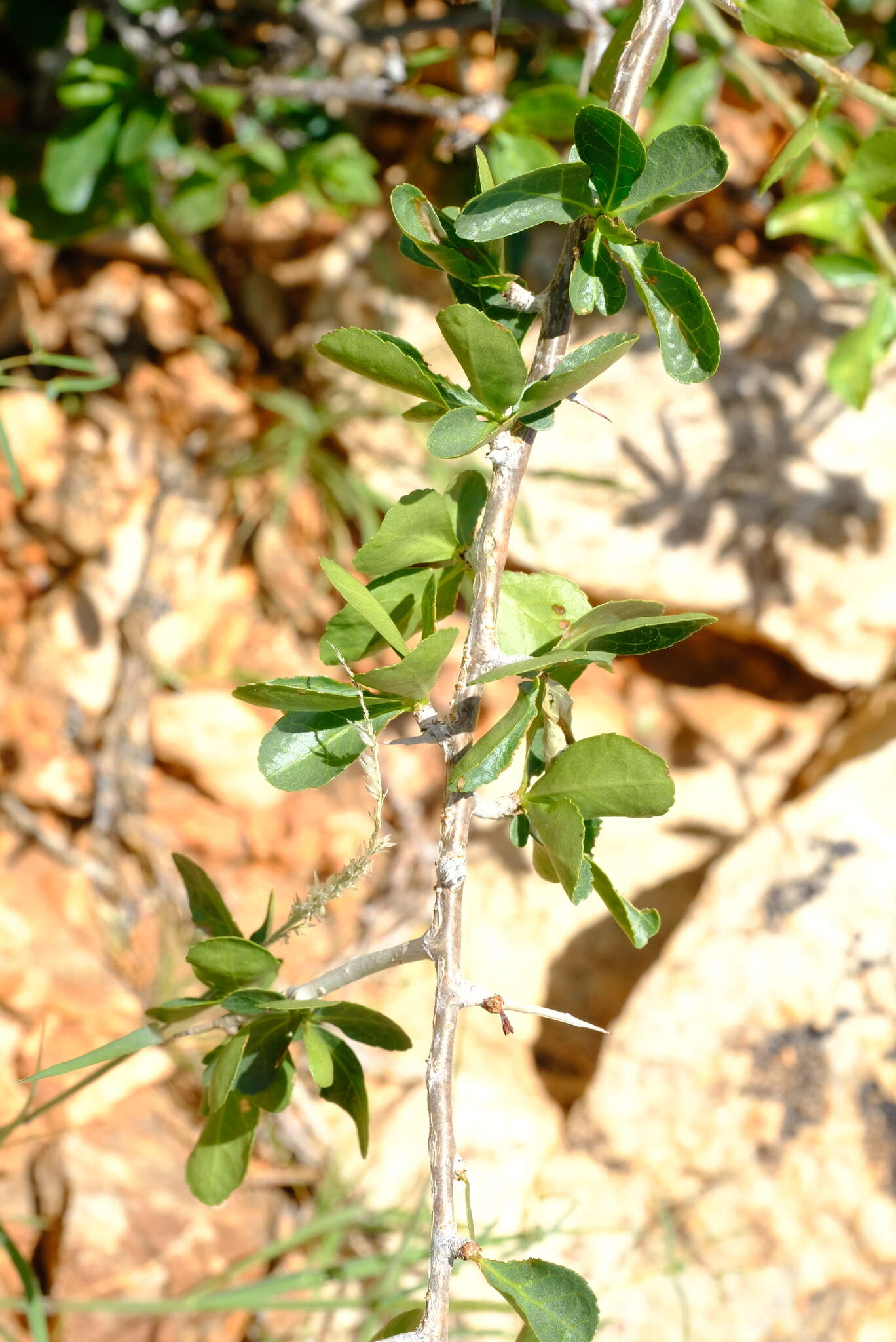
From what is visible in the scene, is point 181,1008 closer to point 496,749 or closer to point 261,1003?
point 261,1003

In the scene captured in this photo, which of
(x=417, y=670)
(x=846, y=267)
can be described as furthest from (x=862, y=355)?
(x=417, y=670)

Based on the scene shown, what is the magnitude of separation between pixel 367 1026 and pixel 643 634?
34cm

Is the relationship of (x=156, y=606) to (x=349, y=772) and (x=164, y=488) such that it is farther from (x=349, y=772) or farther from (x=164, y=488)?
(x=349, y=772)

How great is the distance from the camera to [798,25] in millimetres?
825

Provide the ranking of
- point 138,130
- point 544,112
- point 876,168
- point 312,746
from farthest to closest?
point 138,130
point 544,112
point 876,168
point 312,746

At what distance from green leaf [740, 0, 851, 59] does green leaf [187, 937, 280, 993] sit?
792 mm

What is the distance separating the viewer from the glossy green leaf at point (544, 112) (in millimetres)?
1390

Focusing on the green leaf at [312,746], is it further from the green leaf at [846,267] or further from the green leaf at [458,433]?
the green leaf at [846,267]

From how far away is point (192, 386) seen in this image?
2.53m

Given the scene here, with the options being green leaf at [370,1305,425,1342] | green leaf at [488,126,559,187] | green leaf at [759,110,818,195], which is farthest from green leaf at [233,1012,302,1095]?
green leaf at [488,126,559,187]

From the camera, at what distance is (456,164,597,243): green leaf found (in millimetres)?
660

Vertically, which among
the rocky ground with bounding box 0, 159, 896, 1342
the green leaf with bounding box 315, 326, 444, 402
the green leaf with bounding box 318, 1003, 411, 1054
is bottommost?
the rocky ground with bounding box 0, 159, 896, 1342

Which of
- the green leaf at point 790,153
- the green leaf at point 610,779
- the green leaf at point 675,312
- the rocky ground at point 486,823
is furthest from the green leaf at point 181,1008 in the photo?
the rocky ground at point 486,823

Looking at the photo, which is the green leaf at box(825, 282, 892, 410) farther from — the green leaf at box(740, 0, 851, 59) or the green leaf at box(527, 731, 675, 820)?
the green leaf at box(527, 731, 675, 820)
